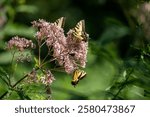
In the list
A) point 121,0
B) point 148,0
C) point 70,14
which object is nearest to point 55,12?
point 70,14

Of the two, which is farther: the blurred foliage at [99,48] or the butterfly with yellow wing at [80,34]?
the blurred foliage at [99,48]

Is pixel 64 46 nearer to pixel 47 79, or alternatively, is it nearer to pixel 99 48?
pixel 47 79

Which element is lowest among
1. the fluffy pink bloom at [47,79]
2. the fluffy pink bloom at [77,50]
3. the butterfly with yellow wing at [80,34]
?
the fluffy pink bloom at [47,79]

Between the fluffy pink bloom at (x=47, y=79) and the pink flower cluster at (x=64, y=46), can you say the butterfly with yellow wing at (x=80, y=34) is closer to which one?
the pink flower cluster at (x=64, y=46)

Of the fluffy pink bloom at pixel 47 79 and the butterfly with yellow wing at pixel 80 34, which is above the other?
the butterfly with yellow wing at pixel 80 34

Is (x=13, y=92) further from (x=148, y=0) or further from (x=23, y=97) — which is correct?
(x=148, y=0)

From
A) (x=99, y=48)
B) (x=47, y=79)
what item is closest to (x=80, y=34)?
(x=47, y=79)

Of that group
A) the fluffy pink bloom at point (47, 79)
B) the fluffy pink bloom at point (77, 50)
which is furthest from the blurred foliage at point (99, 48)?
the fluffy pink bloom at point (77, 50)

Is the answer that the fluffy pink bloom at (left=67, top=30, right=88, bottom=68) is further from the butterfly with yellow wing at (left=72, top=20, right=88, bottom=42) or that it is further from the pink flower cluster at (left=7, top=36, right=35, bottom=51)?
the pink flower cluster at (left=7, top=36, right=35, bottom=51)
